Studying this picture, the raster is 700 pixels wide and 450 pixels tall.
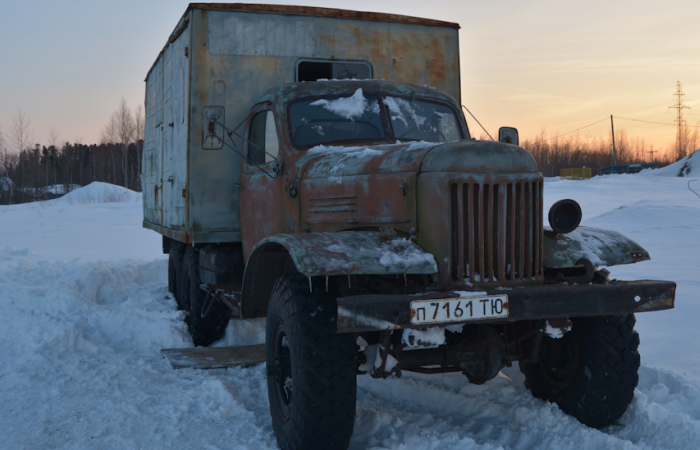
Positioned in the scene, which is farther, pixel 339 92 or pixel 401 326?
pixel 339 92

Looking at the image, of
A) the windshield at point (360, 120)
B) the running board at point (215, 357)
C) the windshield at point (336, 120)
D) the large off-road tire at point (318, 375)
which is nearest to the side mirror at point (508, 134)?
the windshield at point (360, 120)

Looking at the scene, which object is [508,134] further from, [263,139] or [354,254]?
[354,254]

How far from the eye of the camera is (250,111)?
213 inches

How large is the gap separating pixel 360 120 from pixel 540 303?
2136 mm

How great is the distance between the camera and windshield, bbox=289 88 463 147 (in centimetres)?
459

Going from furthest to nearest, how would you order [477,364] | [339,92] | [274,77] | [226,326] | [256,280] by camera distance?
[226,326], [274,77], [339,92], [256,280], [477,364]

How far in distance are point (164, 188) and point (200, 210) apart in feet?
5.19

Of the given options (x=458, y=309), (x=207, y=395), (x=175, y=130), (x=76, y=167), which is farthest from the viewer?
(x=76, y=167)

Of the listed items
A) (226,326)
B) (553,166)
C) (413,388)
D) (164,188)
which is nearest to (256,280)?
(413,388)

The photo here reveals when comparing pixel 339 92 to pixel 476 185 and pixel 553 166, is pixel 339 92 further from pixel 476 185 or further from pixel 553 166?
pixel 553 166

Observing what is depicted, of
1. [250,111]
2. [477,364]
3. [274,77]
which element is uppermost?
[274,77]

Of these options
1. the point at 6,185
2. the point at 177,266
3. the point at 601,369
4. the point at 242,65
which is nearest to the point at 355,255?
the point at 601,369

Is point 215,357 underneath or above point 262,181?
underneath

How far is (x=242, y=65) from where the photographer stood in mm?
5738
